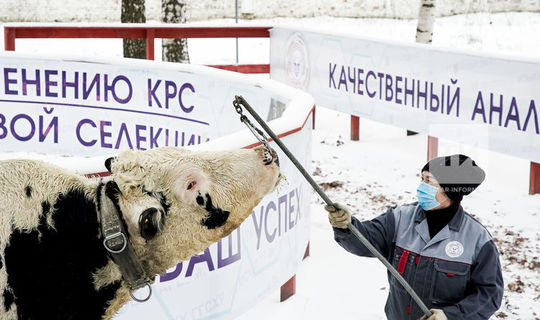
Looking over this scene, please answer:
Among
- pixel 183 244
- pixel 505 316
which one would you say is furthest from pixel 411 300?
pixel 505 316

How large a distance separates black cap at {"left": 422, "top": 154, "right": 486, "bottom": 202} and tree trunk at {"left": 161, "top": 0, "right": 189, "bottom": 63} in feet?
35.9

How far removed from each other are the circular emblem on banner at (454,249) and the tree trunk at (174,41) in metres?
Result: 11.1

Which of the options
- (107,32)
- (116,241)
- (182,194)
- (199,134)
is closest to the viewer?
(116,241)

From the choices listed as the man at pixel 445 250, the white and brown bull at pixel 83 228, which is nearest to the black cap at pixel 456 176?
the man at pixel 445 250

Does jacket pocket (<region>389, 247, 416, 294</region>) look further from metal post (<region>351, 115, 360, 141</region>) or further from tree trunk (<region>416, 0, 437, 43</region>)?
Answer: tree trunk (<region>416, 0, 437, 43</region>)

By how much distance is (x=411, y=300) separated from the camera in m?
3.66

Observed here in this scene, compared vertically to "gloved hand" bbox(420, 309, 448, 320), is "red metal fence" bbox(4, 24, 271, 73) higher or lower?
higher

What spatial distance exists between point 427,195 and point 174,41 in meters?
11.2

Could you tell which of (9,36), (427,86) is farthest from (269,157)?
(9,36)

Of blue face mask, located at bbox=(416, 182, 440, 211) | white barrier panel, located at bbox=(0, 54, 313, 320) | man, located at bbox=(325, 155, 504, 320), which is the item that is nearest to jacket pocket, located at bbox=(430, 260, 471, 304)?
man, located at bbox=(325, 155, 504, 320)

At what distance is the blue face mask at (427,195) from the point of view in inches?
142

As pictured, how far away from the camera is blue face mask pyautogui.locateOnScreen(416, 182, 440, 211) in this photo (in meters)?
3.61

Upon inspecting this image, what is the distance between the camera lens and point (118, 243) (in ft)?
8.48

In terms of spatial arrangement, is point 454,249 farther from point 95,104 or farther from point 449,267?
point 95,104
